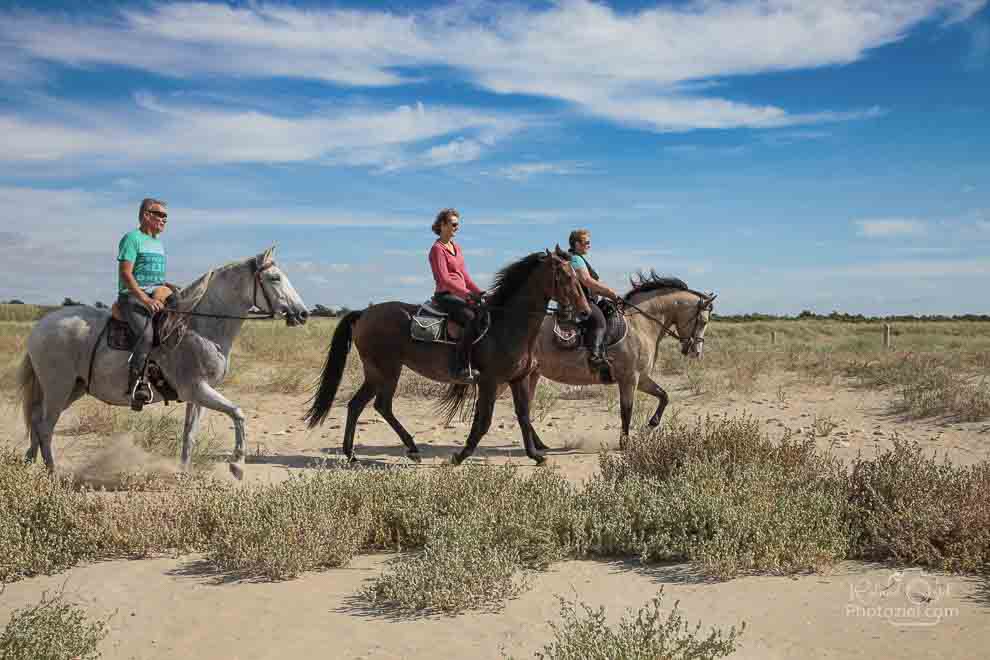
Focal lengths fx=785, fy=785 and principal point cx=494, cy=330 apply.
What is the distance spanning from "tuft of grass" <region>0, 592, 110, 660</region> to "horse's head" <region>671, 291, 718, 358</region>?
836cm

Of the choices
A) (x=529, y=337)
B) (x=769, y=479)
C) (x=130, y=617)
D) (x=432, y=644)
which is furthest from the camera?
(x=529, y=337)

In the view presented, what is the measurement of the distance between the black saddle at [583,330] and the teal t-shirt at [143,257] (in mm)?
4962

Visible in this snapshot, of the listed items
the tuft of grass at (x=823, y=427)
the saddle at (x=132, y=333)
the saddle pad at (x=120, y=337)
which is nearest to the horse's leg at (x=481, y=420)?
the saddle at (x=132, y=333)

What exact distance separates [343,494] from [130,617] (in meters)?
1.81

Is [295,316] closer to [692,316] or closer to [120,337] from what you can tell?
[120,337]

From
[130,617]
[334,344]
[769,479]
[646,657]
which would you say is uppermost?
[334,344]

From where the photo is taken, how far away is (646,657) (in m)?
3.56

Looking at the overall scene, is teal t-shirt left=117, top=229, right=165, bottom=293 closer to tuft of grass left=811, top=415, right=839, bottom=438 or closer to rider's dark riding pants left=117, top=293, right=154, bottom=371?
rider's dark riding pants left=117, top=293, right=154, bottom=371

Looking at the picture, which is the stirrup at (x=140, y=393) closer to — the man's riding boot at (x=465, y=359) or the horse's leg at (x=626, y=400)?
the man's riding boot at (x=465, y=359)

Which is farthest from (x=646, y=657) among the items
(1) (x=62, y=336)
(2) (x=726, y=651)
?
(1) (x=62, y=336)

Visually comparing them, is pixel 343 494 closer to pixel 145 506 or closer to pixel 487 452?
pixel 145 506

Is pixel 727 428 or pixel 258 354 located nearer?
pixel 727 428

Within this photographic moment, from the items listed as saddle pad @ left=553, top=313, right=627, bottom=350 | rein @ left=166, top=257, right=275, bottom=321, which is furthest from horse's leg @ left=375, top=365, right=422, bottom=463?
rein @ left=166, top=257, right=275, bottom=321

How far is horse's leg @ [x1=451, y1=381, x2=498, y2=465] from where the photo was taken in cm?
864
